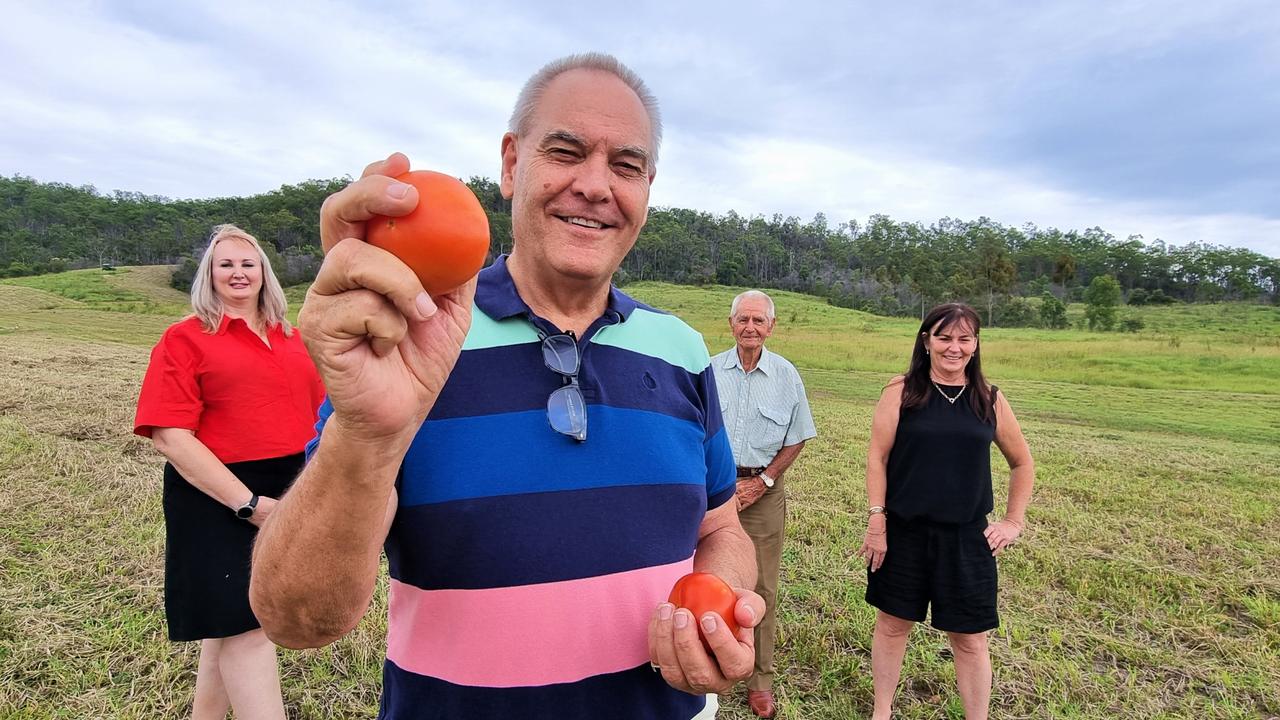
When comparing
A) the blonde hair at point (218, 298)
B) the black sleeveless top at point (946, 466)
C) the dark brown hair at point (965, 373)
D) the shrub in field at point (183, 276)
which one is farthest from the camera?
the shrub in field at point (183, 276)

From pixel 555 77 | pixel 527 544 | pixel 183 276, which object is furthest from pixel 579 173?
pixel 183 276

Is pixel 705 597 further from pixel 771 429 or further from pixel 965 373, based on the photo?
pixel 771 429

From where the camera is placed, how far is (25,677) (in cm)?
348

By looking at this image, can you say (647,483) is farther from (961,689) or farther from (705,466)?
(961,689)

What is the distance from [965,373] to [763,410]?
1293mm

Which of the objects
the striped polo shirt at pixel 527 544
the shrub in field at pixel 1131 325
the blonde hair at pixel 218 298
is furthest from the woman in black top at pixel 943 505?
the shrub in field at pixel 1131 325

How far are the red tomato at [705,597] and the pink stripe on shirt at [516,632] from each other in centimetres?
13

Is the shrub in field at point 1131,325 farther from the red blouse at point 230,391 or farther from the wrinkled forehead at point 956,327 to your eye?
the red blouse at point 230,391

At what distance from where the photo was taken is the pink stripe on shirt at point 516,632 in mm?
1386

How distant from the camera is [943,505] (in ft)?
11.5

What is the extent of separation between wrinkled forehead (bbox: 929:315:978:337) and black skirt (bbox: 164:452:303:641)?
3568 mm

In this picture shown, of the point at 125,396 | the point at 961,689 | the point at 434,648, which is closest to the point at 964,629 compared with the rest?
the point at 961,689

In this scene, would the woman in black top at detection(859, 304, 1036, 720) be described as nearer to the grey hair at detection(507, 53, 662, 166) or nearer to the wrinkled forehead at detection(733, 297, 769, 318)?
the wrinkled forehead at detection(733, 297, 769, 318)

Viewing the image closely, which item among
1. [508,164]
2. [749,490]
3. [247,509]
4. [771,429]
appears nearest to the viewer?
[508,164]
